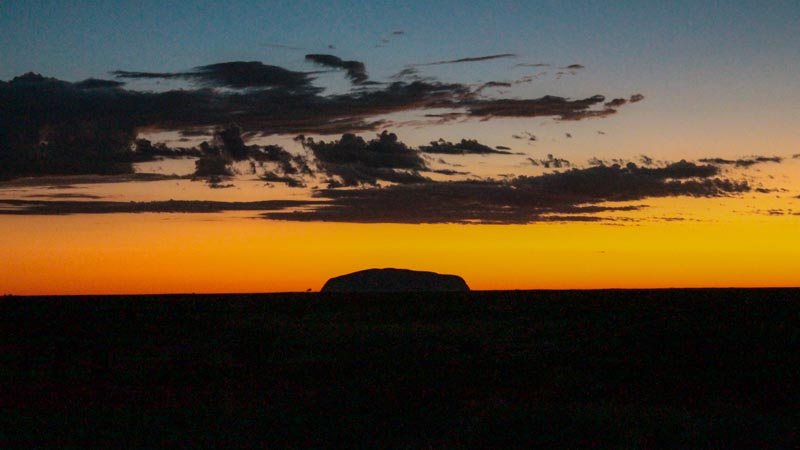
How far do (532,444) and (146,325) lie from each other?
5399cm

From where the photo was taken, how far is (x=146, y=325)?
6800cm

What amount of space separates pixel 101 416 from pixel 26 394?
678cm

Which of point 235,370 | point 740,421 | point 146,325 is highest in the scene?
point 740,421

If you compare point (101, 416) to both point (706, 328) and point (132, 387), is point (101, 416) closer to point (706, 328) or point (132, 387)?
point (132, 387)

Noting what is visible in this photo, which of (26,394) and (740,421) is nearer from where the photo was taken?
(740,421)

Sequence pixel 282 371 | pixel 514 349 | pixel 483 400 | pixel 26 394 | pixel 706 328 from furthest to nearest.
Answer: pixel 706 328, pixel 514 349, pixel 282 371, pixel 26 394, pixel 483 400

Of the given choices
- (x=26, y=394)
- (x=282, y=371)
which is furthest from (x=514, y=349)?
(x=26, y=394)

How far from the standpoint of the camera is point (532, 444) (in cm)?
1836

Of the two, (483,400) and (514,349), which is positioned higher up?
(483,400)

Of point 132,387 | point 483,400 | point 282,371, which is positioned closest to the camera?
point 483,400

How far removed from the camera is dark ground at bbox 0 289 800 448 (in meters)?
19.3

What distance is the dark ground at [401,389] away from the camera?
1927 centimetres

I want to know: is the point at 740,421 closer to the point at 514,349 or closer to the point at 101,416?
the point at 101,416

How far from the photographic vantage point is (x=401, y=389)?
82.8ft
